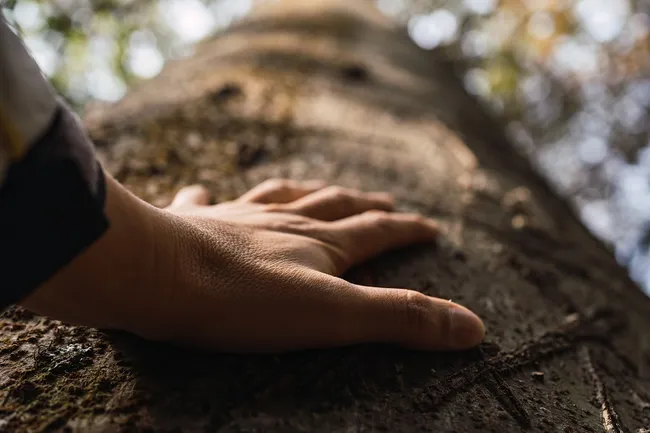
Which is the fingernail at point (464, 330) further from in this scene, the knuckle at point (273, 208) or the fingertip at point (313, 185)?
the fingertip at point (313, 185)

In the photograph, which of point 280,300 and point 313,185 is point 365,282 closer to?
point 280,300

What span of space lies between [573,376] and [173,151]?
1237mm

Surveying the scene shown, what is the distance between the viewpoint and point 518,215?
5.20 ft

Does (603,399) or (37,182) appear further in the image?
(603,399)

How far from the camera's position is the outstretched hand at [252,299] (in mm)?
735

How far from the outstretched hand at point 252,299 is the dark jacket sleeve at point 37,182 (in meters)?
0.08

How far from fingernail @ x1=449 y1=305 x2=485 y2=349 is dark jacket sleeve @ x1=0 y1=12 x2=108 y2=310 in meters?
0.62

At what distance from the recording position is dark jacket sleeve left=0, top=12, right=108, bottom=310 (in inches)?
21.7

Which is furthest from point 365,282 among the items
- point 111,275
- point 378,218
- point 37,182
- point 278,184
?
point 37,182

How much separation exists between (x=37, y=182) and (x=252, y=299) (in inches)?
13.8

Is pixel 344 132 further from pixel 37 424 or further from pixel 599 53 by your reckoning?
pixel 599 53

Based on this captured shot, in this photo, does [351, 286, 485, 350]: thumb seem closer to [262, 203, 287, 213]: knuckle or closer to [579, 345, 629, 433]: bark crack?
[579, 345, 629, 433]: bark crack

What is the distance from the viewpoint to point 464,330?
3.01ft

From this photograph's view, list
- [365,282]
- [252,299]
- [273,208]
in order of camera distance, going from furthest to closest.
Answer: [273,208] < [365,282] < [252,299]
